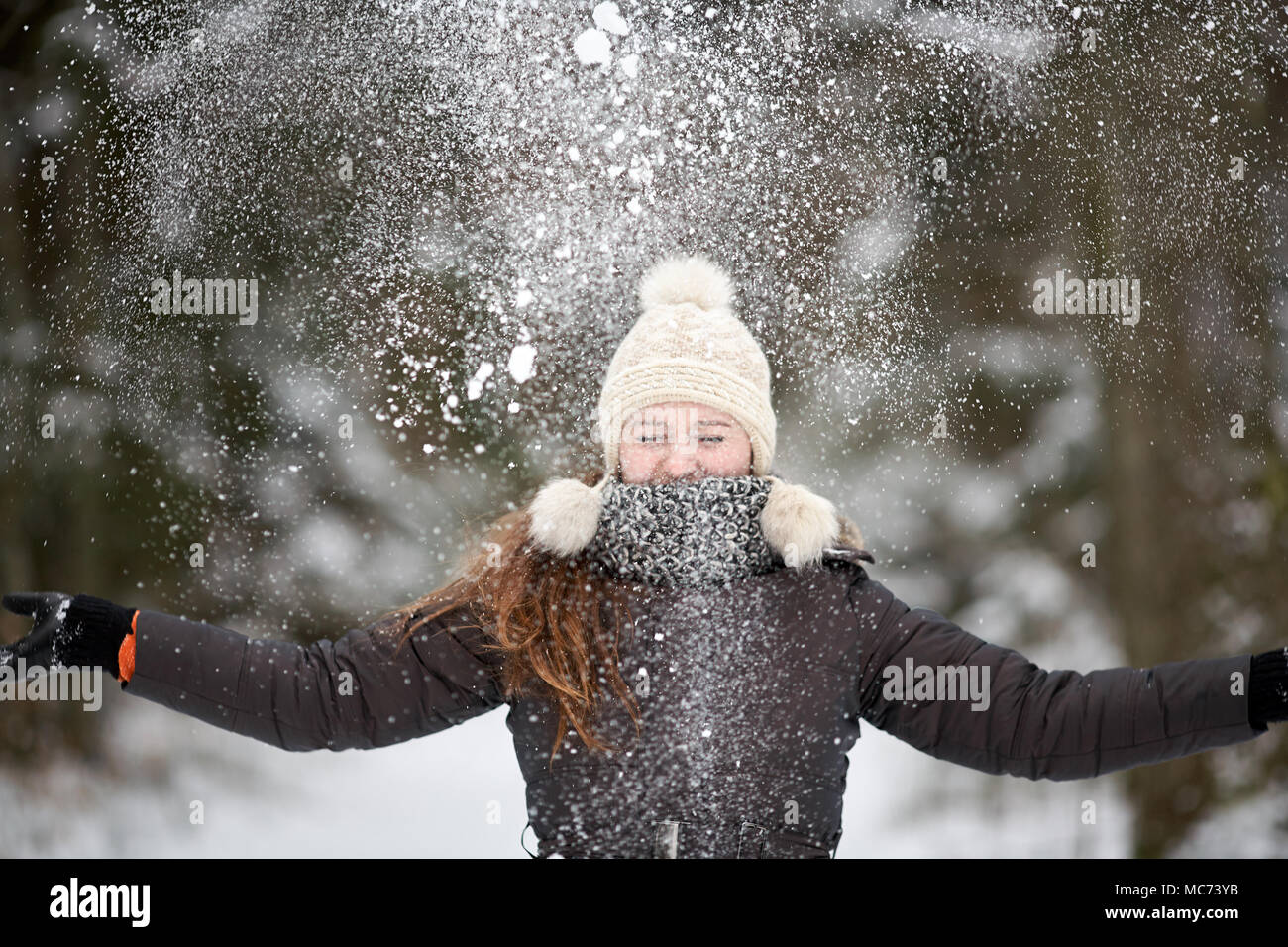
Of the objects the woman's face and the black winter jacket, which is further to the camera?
the woman's face

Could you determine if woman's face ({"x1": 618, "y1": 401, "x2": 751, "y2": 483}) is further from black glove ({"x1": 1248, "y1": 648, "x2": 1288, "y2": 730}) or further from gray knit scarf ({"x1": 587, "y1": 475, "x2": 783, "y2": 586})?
black glove ({"x1": 1248, "y1": 648, "x2": 1288, "y2": 730})

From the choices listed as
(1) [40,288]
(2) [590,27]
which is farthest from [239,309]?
(2) [590,27]

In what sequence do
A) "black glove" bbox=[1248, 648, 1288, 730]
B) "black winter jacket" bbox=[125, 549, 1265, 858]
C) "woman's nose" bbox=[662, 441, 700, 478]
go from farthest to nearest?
"woman's nose" bbox=[662, 441, 700, 478] < "black winter jacket" bbox=[125, 549, 1265, 858] < "black glove" bbox=[1248, 648, 1288, 730]

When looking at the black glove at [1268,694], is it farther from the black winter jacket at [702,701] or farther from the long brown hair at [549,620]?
the long brown hair at [549,620]

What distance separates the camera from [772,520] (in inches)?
56.8

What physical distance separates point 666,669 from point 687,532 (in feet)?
0.65

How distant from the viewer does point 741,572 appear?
1.46 metres

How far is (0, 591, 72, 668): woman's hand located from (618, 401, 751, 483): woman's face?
2.78ft

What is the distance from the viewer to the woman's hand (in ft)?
4.85

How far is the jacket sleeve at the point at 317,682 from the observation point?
1445 millimetres

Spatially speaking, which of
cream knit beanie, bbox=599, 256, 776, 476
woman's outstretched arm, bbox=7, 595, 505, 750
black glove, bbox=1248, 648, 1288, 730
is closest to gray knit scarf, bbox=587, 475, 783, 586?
cream knit beanie, bbox=599, 256, 776, 476

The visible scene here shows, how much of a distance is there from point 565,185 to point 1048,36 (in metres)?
1.37

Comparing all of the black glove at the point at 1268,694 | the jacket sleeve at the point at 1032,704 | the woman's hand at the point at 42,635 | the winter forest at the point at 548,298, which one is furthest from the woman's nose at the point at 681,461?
the winter forest at the point at 548,298

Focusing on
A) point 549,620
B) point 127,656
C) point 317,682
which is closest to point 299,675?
point 317,682
